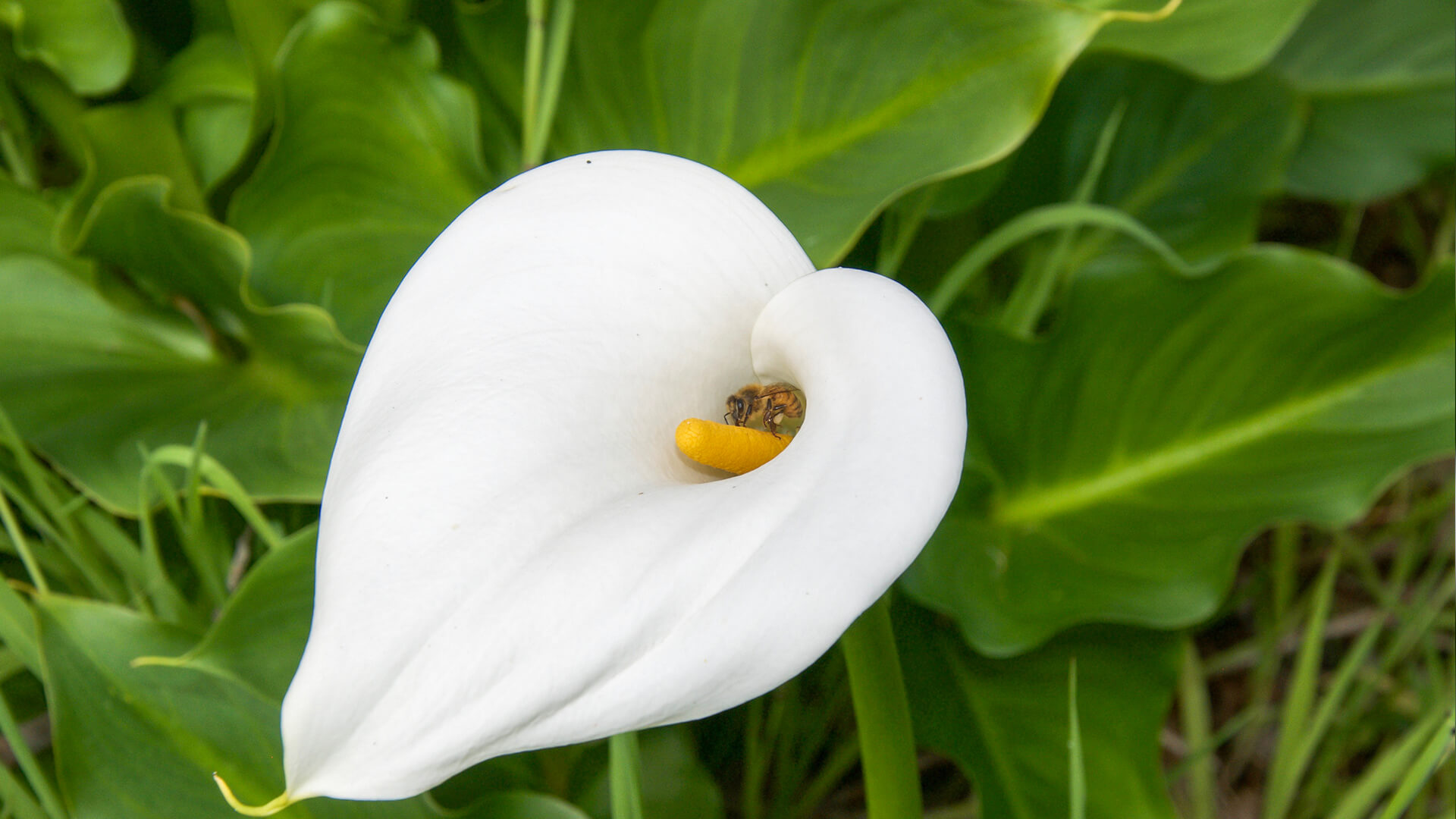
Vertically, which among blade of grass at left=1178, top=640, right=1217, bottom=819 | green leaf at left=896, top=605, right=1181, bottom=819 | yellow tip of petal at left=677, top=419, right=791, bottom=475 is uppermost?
yellow tip of petal at left=677, top=419, right=791, bottom=475

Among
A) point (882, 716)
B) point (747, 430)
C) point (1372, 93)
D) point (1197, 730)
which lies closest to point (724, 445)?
point (747, 430)

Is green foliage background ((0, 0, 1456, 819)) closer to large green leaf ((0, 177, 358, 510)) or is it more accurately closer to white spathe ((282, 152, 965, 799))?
large green leaf ((0, 177, 358, 510))

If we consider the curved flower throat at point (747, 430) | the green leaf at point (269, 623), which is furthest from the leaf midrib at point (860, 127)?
the green leaf at point (269, 623)

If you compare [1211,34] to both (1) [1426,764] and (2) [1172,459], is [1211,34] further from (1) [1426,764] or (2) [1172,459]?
(1) [1426,764]

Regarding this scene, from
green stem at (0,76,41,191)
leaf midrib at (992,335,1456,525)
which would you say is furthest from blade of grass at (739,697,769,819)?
green stem at (0,76,41,191)

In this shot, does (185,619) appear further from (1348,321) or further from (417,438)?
(1348,321)

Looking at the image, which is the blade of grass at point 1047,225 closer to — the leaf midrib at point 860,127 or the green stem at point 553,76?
the leaf midrib at point 860,127

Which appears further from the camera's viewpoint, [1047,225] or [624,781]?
[1047,225]
